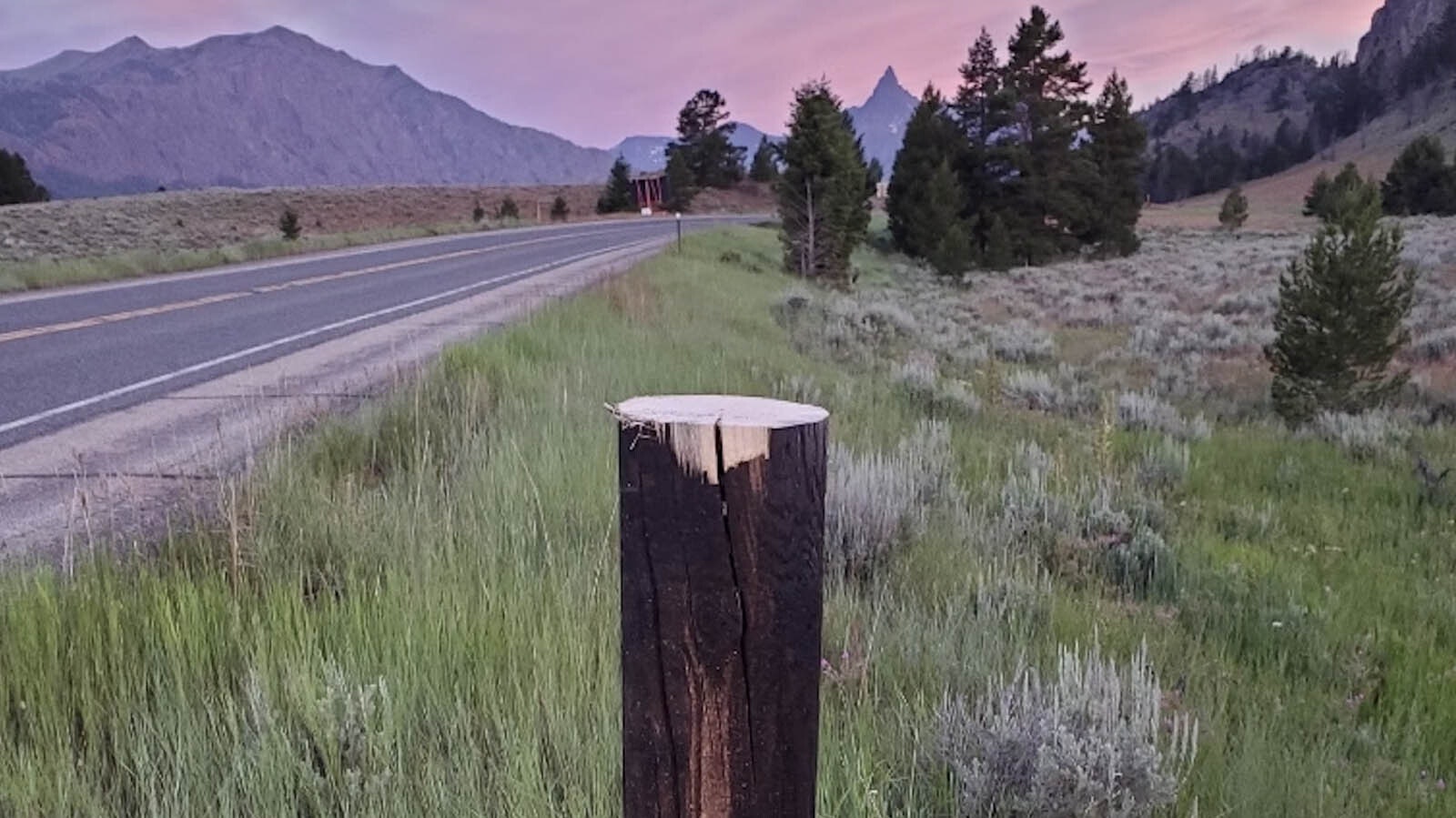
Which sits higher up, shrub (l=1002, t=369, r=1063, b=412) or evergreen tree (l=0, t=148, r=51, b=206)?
evergreen tree (l=0, t=148, r=51, b=206)

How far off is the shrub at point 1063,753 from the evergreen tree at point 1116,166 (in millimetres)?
46781

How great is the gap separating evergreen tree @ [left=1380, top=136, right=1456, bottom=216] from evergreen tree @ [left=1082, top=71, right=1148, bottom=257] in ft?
67.2

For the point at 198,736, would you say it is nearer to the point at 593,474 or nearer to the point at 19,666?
the point at 19,666

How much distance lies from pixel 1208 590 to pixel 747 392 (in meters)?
4.02

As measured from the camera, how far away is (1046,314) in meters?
23.8

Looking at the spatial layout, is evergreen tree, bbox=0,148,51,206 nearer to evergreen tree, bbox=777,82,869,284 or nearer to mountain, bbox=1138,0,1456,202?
evergreen tree, bbox=777,82,869,284

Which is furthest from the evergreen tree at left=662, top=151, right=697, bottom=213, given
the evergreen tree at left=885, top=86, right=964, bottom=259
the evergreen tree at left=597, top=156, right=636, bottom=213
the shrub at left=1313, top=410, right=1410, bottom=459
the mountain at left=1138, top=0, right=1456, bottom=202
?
the mountain at left=1138, top=0, right=1456, bottom=202

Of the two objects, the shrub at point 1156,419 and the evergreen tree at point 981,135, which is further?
the evergreen tree at point 981,135

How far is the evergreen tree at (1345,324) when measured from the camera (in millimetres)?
10914

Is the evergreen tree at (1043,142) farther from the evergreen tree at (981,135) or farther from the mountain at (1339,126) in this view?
the mountain at (1339,126)

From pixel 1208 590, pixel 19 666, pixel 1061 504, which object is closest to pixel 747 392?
pixel 1061 504

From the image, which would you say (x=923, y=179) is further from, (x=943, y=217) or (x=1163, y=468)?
(x=1163, y=468)

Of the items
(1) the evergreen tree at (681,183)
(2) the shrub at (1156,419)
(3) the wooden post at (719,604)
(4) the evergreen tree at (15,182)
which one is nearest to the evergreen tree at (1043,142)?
(1) the evergreen tree at (681,183)

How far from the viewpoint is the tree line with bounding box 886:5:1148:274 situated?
43.1m
